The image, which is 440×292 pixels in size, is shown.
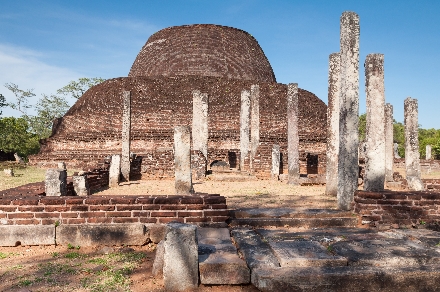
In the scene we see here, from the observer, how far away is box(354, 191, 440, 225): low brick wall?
16.1 feet

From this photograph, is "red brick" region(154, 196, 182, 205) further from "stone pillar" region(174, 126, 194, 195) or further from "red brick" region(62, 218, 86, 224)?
"stone pillar" region(174, 126, 194, 195)

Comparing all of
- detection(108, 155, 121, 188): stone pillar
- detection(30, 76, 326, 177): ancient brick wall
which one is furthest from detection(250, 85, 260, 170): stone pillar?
detection(108, 155, 121, 188): stone pillar

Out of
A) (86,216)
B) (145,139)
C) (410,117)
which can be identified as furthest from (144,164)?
(86,216)

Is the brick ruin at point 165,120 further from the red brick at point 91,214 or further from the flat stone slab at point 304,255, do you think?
the flat stone slab at point 304,255

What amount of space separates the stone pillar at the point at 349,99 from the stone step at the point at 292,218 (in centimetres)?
93

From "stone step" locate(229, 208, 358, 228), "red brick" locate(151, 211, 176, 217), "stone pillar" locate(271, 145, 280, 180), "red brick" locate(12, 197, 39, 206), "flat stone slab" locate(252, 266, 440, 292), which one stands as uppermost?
→ "stone pillar" locate(271, 145, 280, 180)

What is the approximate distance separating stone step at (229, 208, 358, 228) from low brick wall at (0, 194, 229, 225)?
49 cm

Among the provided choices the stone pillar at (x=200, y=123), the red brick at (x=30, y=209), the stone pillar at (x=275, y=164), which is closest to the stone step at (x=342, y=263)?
the red brick at (x=30, y=209)

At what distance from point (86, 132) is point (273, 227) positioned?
17.9m

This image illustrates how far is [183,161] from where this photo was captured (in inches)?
285

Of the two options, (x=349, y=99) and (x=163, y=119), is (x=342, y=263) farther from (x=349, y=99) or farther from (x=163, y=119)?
(x=163, y=119)

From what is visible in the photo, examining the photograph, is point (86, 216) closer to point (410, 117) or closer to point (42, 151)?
point (410, 117)

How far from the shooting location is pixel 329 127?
852 cm

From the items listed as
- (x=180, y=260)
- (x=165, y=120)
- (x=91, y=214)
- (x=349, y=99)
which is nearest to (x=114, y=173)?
(x=91, y=214)
